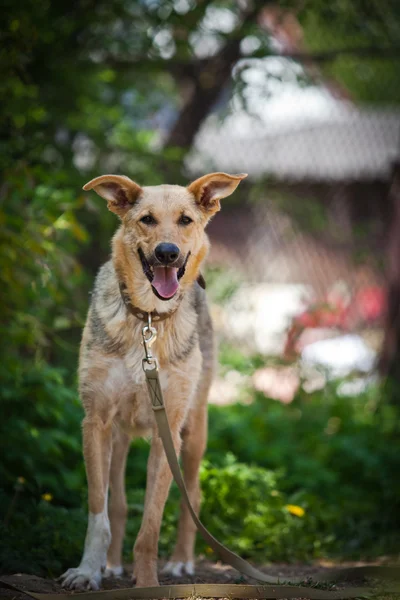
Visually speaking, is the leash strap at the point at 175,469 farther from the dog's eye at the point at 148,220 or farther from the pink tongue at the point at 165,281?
the dog's eye at the point at 148,220

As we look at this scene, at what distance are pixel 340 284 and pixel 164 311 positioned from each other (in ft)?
18.7

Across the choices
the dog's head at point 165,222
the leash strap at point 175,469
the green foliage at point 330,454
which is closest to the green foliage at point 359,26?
the dog's head at point 165,222

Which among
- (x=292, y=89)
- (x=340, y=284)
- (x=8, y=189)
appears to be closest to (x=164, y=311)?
(x=8, y=189)

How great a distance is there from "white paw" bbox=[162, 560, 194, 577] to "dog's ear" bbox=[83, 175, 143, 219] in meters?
2.01

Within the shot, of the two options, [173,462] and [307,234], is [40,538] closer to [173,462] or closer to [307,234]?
[173,462]

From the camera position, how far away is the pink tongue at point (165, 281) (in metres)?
3.61

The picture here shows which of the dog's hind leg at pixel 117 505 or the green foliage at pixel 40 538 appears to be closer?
the green foliage at pixel 40 538

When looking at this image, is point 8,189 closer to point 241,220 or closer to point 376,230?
point 241,220

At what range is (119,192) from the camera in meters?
3.98

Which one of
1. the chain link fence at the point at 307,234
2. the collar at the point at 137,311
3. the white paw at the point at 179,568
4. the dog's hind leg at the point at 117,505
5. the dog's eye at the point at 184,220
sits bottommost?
the white paw at the point at 179,568

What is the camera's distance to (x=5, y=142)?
531cm

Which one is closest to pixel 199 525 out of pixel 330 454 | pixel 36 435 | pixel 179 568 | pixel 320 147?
pixel 179 568

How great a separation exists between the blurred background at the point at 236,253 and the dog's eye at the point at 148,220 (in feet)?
3.31

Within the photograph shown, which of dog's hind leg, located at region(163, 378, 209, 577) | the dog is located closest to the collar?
the dog
